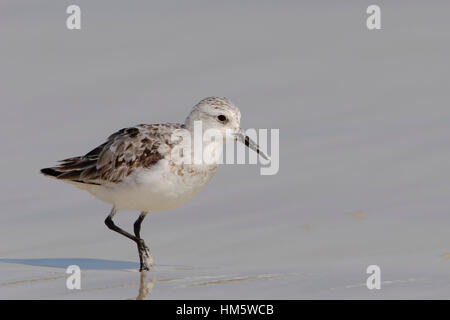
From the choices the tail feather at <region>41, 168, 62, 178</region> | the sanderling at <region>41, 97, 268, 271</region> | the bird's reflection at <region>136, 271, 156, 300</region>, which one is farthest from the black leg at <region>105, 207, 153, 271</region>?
the tail feather at <region>41, 168, 62, 178</region>

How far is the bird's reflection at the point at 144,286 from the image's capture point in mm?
10031

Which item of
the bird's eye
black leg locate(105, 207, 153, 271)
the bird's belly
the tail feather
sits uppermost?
the bird's eye

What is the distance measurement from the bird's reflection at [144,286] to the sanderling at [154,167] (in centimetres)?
58

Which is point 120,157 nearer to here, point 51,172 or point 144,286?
point 51,172

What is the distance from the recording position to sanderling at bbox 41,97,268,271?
439 inches

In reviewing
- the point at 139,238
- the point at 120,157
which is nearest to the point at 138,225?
the point at 139,238

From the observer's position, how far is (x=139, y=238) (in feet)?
39.3

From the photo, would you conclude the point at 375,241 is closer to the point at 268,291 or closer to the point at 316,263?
the point at 316,263

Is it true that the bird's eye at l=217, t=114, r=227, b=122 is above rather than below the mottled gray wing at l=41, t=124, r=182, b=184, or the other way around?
above

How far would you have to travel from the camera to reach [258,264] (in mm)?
11320

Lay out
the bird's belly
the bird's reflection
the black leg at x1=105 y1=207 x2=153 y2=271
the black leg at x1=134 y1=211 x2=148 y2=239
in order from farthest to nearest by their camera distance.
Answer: the black leg at x1=134 y1=211 x2=148 y2=239
the black leg at x1=105 y1=207 x2=153 y2=271
the bird's belly
the bird's reflection

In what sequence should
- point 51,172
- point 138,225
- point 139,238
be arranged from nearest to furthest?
point 139,238, point 138,225, point 51,172

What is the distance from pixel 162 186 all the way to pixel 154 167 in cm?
24

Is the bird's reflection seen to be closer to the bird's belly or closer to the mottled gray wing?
the bird's belly
